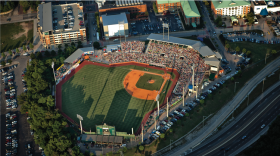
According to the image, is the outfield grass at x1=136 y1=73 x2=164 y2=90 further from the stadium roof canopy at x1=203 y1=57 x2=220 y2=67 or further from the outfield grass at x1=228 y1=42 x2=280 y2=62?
the outfield grass at x1=228 y1=42 x2=280 y2=62

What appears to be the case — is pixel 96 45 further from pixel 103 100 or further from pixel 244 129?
pixel 244 129

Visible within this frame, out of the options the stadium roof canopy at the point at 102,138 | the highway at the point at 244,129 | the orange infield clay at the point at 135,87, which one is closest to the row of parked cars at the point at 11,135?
the stadium roof canopy at the point at 102,138

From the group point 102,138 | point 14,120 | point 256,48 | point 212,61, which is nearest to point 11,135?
point 14,120

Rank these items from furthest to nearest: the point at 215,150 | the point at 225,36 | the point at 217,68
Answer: the point at 225,36, the point at 217,68, the point at 215,150

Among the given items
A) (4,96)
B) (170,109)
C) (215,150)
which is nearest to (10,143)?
(4,96)

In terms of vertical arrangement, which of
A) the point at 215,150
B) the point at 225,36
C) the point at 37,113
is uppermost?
the point at 225,36

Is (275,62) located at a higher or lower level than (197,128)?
higher

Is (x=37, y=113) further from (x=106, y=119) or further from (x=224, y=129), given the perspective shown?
(x=224, y=129)

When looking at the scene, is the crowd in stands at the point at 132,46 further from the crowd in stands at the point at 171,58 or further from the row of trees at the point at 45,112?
the row of trees at the point at 45,112
